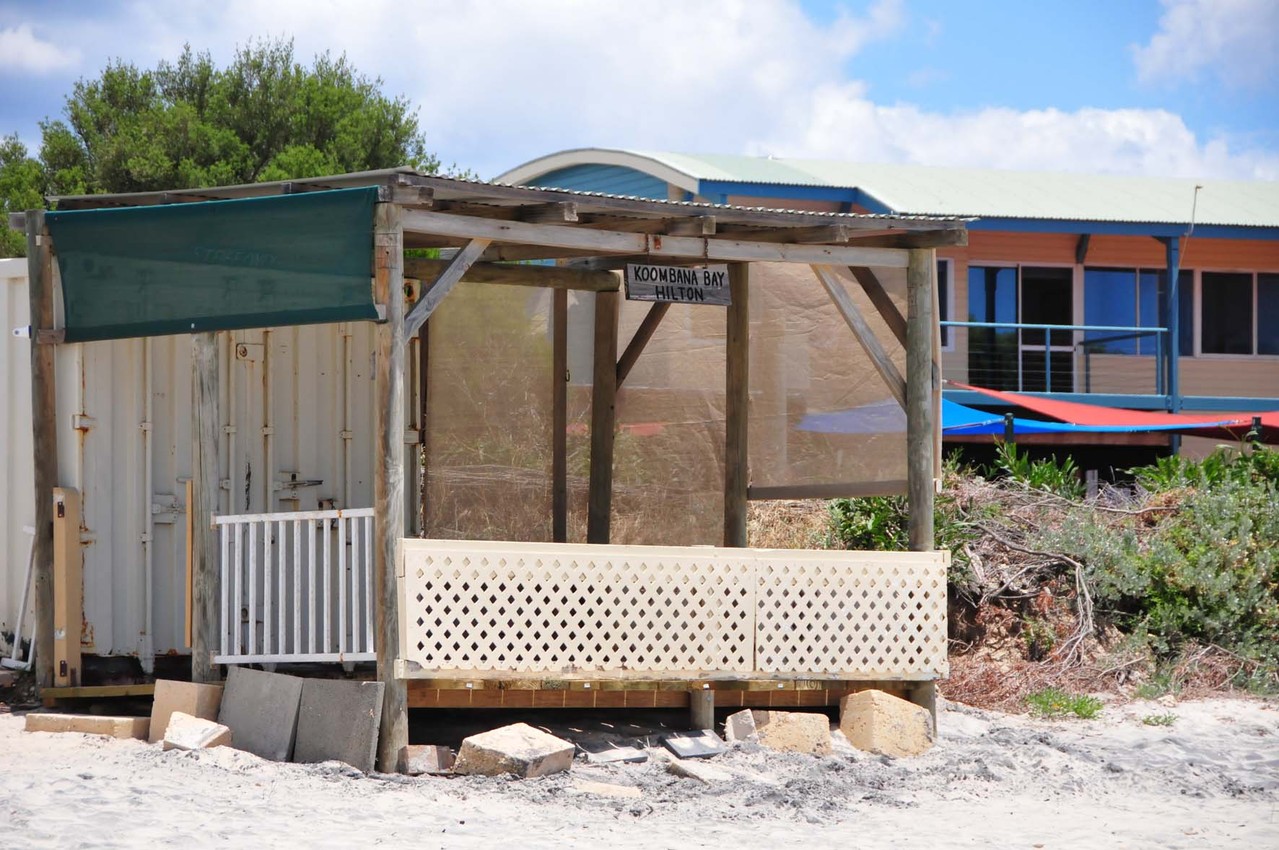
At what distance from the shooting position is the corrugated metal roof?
20016mm

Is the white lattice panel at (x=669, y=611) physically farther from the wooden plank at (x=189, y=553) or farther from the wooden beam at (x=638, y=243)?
the wooden beam at (x=638, y=243)

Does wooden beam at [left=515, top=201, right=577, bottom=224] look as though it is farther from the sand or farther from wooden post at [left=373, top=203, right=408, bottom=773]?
the sand

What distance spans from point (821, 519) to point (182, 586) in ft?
22.7

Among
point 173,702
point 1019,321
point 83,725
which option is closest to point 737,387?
point 173,702

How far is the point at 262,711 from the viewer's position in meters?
8.47

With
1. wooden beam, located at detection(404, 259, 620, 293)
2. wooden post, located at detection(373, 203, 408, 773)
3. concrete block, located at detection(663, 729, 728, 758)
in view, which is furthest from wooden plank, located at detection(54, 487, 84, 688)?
concrete block, located at detection(663, 729, 728, 758)

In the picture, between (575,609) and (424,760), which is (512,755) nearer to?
(424,760)

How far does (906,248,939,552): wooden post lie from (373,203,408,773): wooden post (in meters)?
3.55

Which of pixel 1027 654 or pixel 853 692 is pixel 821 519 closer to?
pixel 1027 654

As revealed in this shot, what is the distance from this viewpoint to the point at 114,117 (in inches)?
1185

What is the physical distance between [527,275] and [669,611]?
3.28 metres

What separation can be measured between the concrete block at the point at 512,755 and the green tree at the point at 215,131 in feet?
68.2

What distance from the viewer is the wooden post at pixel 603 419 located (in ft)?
38.4

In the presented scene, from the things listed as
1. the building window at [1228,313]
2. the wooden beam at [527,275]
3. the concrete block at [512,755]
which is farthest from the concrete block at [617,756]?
the building window at [1228,313]
